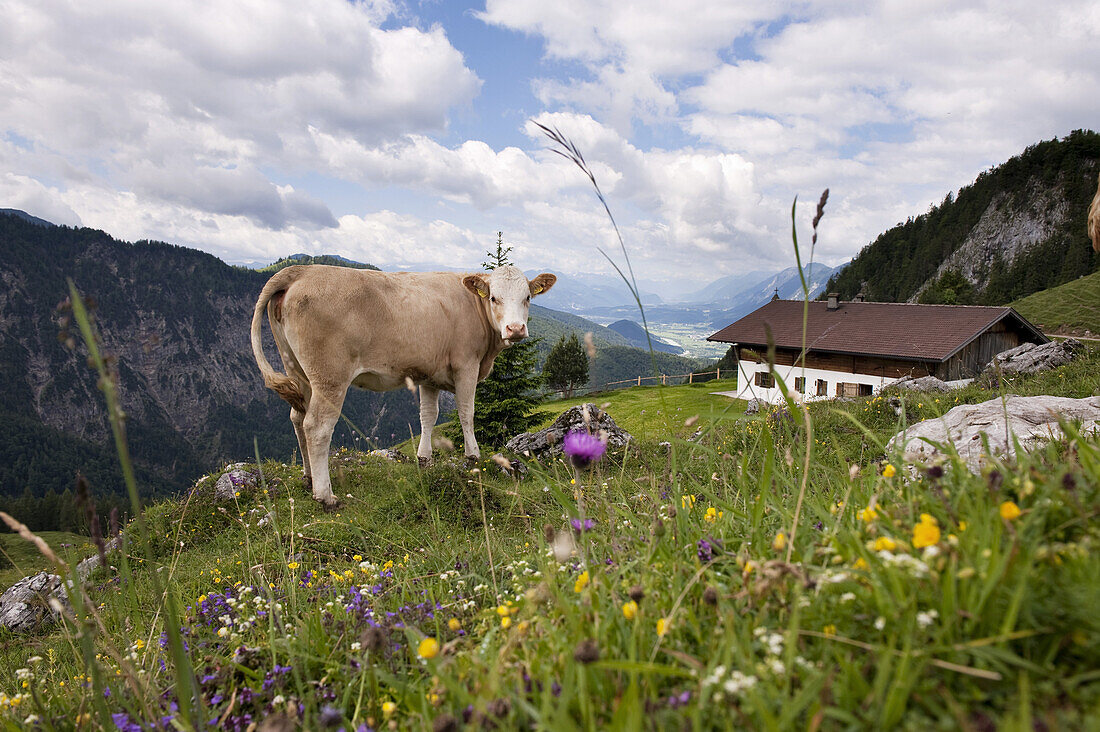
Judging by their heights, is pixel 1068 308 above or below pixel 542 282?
above

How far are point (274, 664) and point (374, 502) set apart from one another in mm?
5782

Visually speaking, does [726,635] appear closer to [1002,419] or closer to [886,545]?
[886,545]

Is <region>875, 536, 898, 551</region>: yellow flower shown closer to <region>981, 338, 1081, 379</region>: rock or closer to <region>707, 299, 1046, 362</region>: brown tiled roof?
<region>981, 338, 1081, 379</region>: rock

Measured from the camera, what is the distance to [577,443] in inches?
83.6

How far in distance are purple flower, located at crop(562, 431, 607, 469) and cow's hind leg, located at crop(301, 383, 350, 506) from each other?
5.80 meters

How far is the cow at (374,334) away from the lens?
23.4 feet

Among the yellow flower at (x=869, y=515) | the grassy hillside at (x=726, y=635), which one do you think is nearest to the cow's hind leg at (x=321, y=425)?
the grassy hillside at (x=726, y=635)

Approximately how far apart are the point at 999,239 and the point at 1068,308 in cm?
7184

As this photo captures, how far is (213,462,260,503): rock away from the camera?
8266 mm

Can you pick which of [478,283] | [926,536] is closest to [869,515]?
[926,536]

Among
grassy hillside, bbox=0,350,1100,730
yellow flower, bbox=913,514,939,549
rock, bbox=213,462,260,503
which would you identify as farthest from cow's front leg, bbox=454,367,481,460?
A: yellow flower, bbox=913,514,939,549

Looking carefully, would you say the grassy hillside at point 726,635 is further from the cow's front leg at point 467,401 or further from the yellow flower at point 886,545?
the cow's front leg at point 467,401

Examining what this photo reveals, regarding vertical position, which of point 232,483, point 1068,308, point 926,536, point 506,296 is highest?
point 1068,308

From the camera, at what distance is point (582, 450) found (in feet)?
6.81
